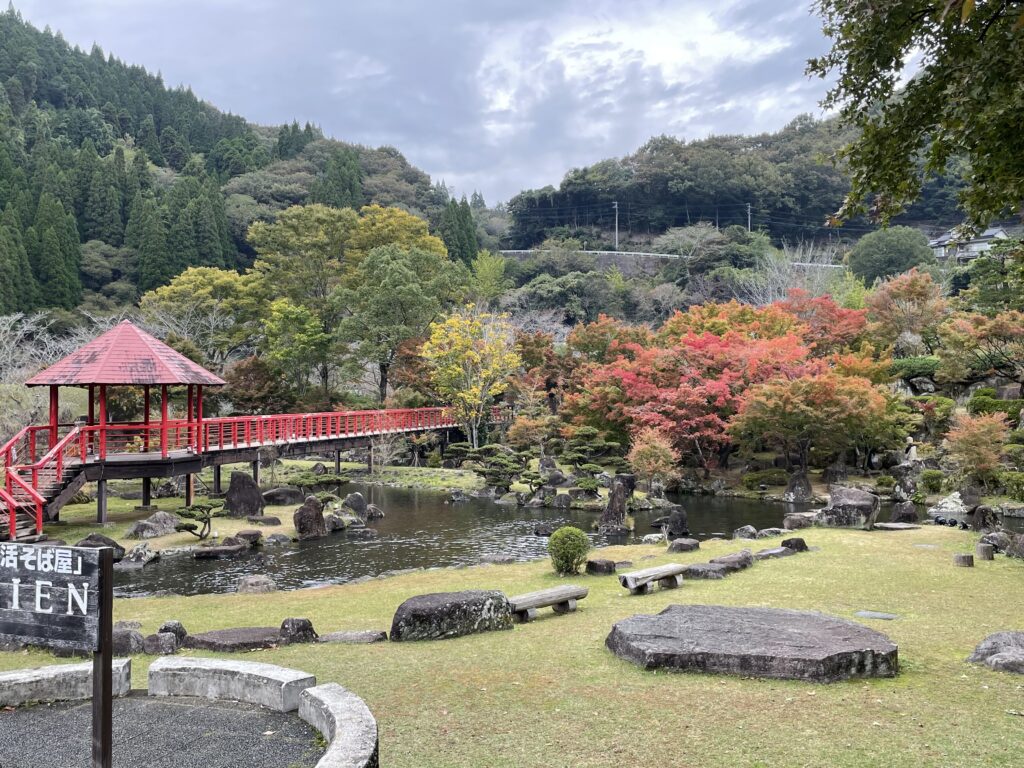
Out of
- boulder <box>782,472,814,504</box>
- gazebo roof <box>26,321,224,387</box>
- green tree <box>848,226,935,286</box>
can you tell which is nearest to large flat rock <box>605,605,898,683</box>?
gazebo roof <box>26,321,224,387</box>

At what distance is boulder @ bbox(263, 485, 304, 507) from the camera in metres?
21.9

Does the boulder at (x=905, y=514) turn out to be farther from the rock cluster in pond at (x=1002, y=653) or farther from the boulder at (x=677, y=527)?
the rock cluster in pond at (x=1002, y=653)

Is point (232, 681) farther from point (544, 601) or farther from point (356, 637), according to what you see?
point (544, 601)

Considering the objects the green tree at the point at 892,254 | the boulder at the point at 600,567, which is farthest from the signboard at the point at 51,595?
the green tree at the point at 892,254

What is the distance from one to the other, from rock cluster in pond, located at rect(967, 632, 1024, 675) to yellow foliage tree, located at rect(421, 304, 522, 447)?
86.0 ft

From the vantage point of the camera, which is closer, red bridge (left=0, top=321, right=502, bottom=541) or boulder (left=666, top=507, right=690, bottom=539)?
red bridge (left=0, top=321, right=502, bottom=541)

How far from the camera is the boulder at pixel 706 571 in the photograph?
1107cm

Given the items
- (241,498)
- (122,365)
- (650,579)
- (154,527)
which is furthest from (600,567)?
(122,365)

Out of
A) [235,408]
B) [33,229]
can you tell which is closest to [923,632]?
[235,408]

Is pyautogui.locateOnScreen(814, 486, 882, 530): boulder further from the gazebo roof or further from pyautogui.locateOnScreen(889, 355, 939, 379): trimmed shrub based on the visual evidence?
the gazebo roof

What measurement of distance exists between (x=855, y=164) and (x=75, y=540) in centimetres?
1621

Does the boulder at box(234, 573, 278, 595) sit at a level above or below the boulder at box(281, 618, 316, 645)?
below

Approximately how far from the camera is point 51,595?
12.6ft

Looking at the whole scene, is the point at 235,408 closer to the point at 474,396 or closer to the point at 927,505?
the point at 474,396
